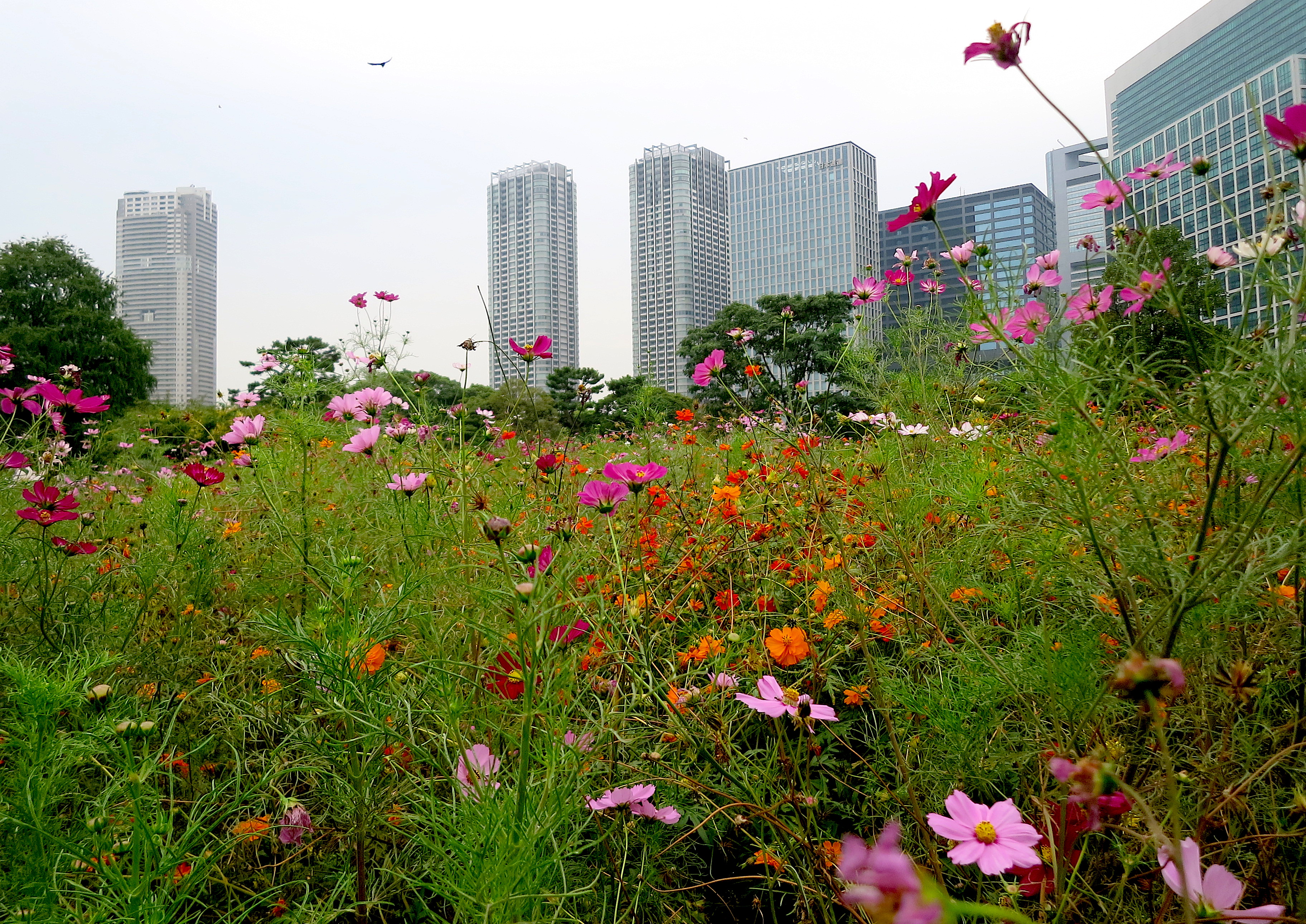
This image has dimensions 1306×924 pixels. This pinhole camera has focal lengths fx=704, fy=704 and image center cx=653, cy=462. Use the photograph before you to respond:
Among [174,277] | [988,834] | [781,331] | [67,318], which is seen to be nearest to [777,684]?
[988,834]

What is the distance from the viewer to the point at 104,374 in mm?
15156

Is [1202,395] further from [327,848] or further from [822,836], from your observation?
[327,848]

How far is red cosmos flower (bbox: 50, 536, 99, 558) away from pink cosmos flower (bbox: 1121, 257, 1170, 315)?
1.37 metres

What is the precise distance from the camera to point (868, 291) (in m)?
1.77

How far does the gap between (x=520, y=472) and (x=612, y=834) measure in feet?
4.10

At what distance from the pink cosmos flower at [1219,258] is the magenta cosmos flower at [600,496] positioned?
773mm

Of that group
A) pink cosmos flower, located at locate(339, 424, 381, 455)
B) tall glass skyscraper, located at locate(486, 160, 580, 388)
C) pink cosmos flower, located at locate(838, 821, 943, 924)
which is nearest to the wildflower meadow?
pink cosmos flower, located at locate(838, 821, 943, 924)

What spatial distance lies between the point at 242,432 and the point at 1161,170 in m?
1.59

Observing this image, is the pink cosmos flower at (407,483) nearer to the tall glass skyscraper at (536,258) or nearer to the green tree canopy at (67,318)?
the tall glass skyscraper at (536,258)

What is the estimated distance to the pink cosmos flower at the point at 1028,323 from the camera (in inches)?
29.6

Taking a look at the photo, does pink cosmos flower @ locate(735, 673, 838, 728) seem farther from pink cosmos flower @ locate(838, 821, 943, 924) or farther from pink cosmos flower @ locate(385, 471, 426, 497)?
pink cosmos flower @ locate(385, 471, 426, 497)

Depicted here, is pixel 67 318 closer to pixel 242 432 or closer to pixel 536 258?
pixel 536 258

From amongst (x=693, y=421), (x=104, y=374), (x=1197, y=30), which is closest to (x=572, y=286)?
(x=104, y=374)

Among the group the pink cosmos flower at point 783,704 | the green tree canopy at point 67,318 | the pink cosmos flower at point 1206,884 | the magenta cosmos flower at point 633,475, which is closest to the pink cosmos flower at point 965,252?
the magenta cosmos flower at point 633,475
